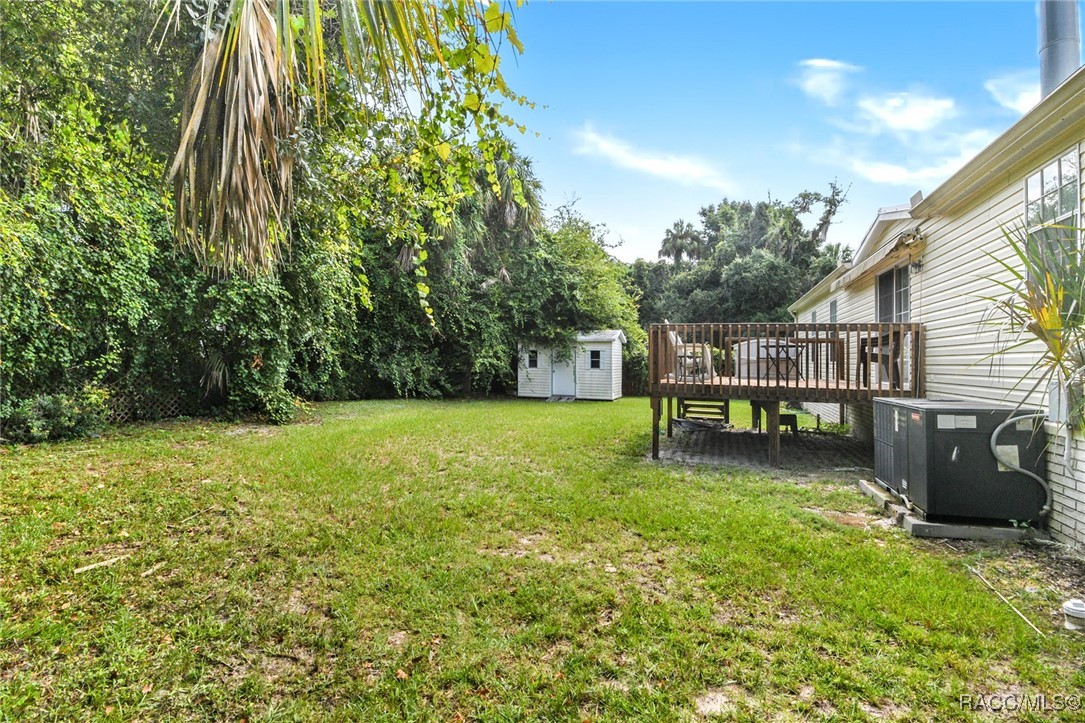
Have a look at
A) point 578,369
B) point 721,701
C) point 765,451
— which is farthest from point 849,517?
point 578,369

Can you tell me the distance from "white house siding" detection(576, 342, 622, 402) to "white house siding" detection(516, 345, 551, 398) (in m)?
1.09

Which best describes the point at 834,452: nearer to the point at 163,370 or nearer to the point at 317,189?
the point at 317,189

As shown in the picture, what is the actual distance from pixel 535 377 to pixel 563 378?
3.32ft

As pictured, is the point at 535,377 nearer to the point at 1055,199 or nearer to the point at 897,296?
the point at 897,296

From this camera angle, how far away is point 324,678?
2.07m

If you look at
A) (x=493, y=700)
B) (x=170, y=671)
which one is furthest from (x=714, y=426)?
(x=170, y=671)

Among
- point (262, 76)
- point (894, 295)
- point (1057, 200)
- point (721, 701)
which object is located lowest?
point (721, 701)

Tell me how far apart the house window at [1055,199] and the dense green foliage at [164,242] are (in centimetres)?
426

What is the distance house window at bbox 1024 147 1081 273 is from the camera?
3518 millimetres

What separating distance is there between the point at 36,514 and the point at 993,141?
8.43 m

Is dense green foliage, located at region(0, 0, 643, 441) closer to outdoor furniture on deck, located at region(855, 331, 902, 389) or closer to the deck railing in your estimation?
the deck railing

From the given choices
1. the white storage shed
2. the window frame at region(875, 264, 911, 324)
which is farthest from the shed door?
the window frame at region(875, 264, 911, 324)

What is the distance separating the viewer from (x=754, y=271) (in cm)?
2267

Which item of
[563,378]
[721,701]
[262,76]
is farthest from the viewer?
[563,378]
